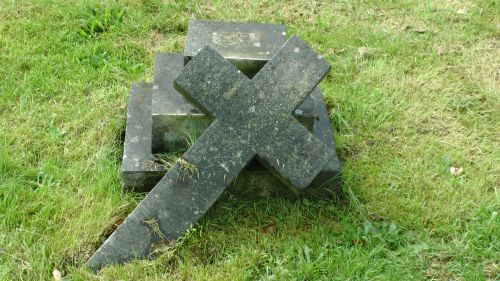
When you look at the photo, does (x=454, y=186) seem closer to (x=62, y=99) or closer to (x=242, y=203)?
(x=242, y=203)

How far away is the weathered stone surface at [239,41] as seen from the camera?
3361 millimetres

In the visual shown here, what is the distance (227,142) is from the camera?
301cm

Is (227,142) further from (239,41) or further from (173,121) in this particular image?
(239,41)

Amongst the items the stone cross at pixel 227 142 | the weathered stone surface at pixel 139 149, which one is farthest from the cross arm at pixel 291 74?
the weathered stone surface at pixel 139 149

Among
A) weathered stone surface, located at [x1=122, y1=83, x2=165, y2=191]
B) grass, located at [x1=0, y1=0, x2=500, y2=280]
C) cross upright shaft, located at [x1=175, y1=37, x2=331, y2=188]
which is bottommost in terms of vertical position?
grass, located at [x1=0, y1=0, x2=500, y2=280]

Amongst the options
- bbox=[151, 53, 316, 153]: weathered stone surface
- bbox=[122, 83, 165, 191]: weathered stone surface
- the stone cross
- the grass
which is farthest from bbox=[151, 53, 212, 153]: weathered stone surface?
the grass

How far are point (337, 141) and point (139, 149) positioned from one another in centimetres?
132

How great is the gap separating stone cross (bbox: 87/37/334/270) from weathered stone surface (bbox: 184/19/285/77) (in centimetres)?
34

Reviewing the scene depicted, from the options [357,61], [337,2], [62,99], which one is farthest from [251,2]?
[62,99]

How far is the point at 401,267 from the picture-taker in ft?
9.89

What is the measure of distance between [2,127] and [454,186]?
299cm

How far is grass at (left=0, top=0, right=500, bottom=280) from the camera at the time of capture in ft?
9.93

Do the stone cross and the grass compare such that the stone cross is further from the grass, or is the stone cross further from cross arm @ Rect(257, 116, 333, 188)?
the grass

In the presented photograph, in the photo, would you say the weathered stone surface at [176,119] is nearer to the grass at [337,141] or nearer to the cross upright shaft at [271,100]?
the cross upright shaft at [271,100]
